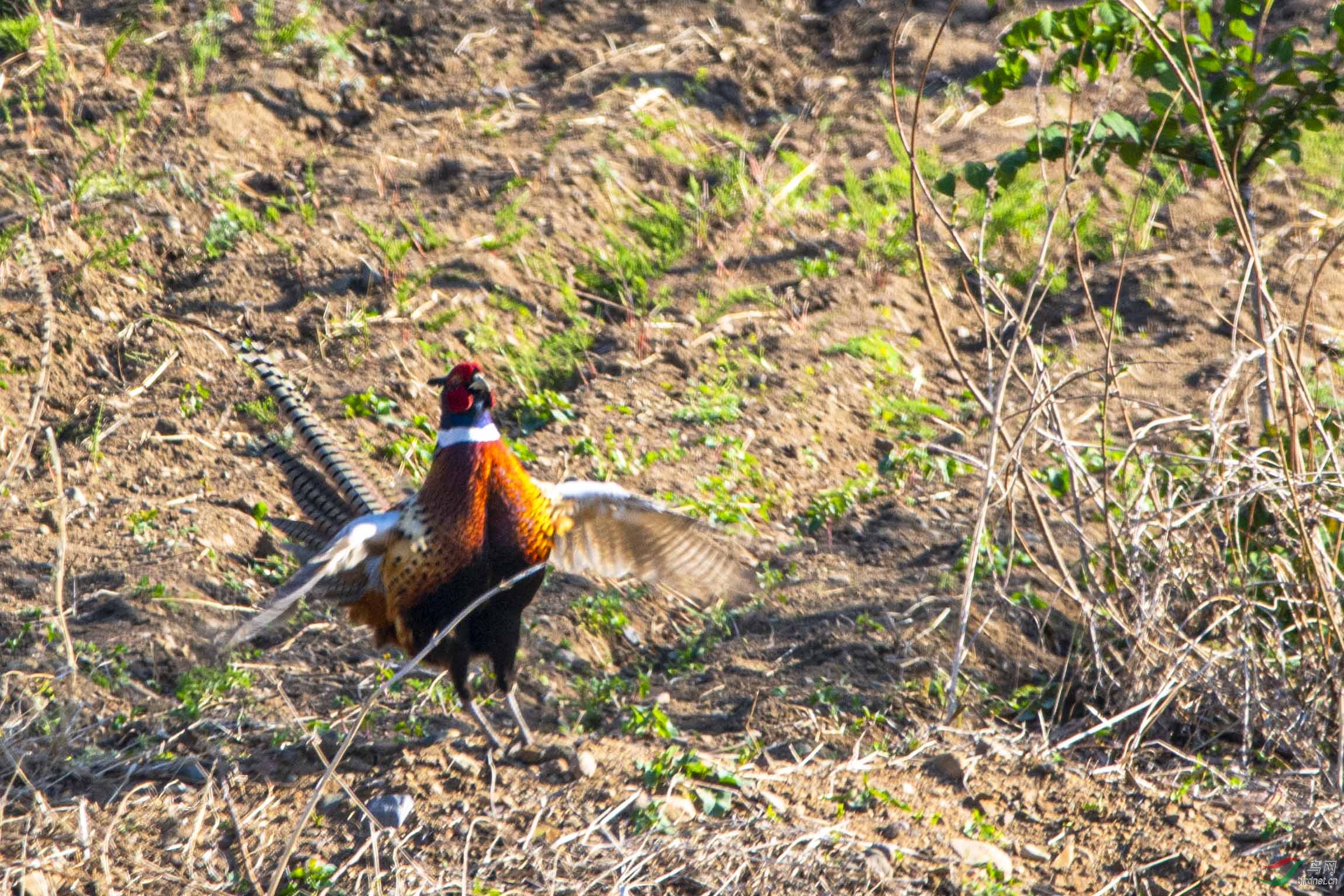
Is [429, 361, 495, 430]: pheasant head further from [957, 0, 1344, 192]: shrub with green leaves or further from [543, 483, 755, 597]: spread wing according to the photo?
[957, 0, 1344, 192]: shrub with green leaves

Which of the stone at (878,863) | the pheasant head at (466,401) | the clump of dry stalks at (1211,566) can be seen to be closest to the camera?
the stone at (878,863)


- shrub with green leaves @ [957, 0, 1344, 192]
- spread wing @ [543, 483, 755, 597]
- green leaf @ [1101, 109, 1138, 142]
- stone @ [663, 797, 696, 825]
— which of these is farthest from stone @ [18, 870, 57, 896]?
green leaf @ [1101, 109, 1138, 142]

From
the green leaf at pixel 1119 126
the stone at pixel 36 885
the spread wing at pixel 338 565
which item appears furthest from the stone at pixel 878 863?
the green leaf at pixel 1119 126

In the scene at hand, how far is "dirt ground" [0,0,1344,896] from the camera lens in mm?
3031

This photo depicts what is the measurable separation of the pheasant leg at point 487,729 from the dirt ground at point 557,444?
0.05 metres

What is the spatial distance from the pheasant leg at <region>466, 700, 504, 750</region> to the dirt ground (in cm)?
5

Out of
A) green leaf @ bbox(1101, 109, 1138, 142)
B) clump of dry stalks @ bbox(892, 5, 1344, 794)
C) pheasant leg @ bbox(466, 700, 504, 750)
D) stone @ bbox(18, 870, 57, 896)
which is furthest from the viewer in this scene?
green leaf @ bbox(1101, 109, 1138, 142)

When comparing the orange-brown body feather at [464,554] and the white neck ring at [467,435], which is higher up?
the white neck ring at [467,435]

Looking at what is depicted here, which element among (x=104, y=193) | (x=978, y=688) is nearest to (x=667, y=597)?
(x=978, y=688)

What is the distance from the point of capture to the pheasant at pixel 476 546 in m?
3.39

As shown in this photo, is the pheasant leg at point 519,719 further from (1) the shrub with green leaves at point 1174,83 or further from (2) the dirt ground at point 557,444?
(1) the shrub with green leaves at point 1174,83

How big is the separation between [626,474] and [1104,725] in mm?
1912

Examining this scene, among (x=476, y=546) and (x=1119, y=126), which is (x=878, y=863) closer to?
(x=476, y=546)

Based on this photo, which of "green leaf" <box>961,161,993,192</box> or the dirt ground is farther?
"green leaf" <box>961,161,993,192</box>
